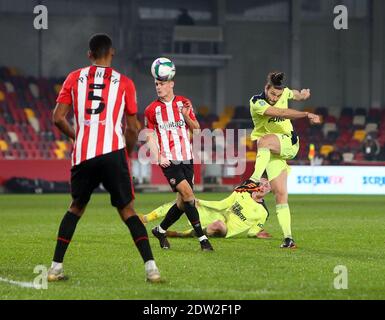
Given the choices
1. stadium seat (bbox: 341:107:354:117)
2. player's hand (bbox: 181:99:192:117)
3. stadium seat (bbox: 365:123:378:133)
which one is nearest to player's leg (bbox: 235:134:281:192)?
player's hand (bbox: 181:99:192:117)

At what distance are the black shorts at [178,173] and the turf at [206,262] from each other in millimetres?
840

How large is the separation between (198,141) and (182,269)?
25272 millimetres

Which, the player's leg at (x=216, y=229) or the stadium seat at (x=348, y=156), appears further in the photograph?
the stadium seat at (x=348, y=156)

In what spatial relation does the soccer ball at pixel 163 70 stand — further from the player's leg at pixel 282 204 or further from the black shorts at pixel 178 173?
the player's leg at pixel 282 204

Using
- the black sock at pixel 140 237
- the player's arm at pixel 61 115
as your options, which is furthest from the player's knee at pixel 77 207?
the player's arm at pixel 61 115

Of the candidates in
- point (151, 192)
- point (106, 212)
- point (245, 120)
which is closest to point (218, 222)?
point (106, 212)

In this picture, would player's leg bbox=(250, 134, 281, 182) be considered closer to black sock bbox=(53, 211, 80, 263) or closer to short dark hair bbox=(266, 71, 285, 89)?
short dark hair bbox=(266, 71, 285, 89)

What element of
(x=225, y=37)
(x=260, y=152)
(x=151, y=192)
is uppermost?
(x=225, y=37)

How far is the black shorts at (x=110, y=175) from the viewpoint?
906 cm

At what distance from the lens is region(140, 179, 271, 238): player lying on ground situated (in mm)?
14516

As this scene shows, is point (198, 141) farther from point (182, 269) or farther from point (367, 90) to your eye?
point (182, 269)

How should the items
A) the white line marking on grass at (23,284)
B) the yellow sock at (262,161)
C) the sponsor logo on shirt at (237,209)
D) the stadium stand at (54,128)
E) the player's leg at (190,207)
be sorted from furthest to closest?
the stadium stand at (54,128)
the sponsor logo on shirt at (237,209)
the yellow sock at (262,161)
the player's leg at (190,207)
the white line marking on grass at (23,284)

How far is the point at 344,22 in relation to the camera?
42.3 metres

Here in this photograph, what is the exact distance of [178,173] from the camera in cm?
1250
